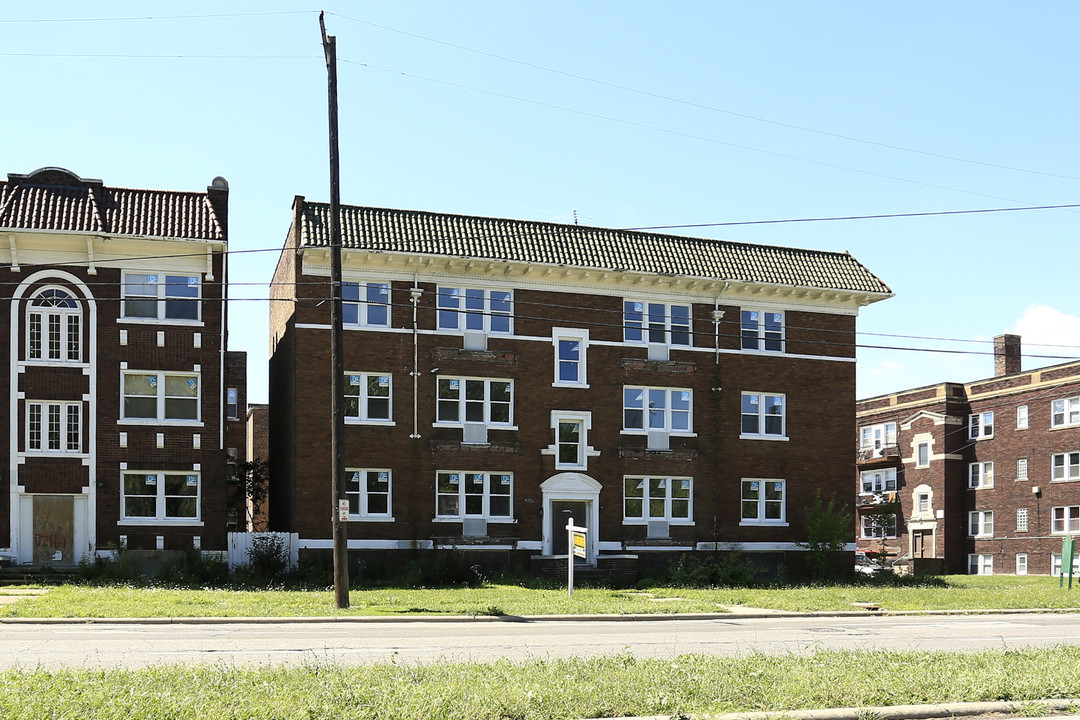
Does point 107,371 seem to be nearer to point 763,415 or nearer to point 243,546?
point 243,546

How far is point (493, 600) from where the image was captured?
2697cm

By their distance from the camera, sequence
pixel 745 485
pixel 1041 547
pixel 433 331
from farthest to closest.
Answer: pixel 1041 547 → pixel 745 485 → pixel 433 331

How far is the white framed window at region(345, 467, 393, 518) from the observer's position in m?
36.5

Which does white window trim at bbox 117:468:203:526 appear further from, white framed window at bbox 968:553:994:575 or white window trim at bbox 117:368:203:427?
white framed window at bbox 968:553:994:575

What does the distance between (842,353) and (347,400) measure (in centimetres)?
1885

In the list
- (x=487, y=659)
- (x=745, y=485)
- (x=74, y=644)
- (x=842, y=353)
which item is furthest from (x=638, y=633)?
(x=842, y=353)

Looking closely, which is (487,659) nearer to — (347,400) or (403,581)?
(403,581)

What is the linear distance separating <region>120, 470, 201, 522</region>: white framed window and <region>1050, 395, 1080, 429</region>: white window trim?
39177 mm

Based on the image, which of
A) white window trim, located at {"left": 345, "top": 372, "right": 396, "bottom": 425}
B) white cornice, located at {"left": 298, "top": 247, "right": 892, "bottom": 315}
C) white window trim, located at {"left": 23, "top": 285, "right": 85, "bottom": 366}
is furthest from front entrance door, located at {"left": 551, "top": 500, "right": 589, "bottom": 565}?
white window trim, located at {"left": 23, "top": 285, "right": 85, "bottom": 366}

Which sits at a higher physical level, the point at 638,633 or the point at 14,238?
the point at 14,238

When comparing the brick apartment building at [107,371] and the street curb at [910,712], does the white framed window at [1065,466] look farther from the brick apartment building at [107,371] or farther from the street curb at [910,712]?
the street curb at [910,712]

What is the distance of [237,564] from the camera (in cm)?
3462

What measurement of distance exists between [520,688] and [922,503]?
175 ft

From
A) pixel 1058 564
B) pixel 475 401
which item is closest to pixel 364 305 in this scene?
pixel 475 401
